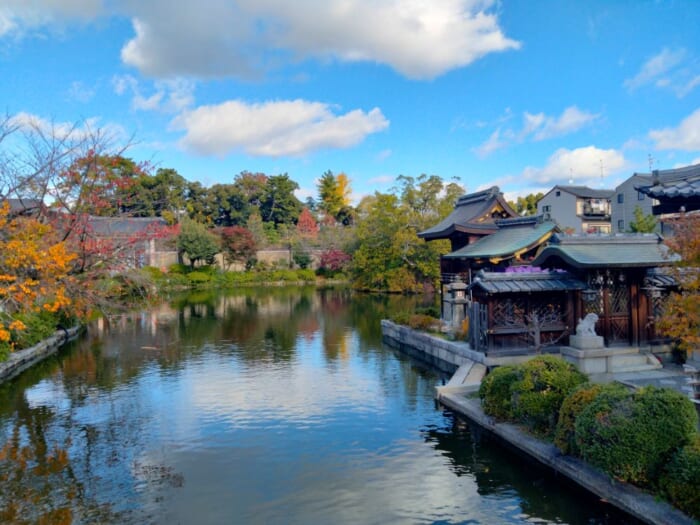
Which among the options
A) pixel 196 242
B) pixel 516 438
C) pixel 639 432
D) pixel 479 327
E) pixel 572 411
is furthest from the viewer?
pixel 196 242

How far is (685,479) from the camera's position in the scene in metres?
5.86

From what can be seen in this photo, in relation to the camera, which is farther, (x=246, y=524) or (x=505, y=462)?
(x=505, y=462)

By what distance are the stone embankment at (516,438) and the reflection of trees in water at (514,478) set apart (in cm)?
14

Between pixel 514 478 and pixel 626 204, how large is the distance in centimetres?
3921

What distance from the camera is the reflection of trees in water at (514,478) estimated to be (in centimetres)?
681

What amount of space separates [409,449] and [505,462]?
5.53 ft

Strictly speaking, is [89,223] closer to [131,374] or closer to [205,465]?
[205,465]

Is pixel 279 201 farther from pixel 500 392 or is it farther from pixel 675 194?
pixel 675 194

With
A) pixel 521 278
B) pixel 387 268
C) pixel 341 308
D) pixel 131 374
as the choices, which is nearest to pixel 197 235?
pixel 387 268

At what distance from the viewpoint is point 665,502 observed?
243 inches

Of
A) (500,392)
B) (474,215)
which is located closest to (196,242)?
(474,215)

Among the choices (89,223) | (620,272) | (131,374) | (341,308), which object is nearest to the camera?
(89,223)

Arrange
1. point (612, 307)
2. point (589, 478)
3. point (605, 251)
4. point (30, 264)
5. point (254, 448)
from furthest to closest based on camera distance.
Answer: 1. point (612, 307)
2. point (605, 251)
3. point (254, 448)
4. point (30, 264)
5. point (589, 478)

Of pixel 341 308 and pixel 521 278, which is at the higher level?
pixel 521 278
